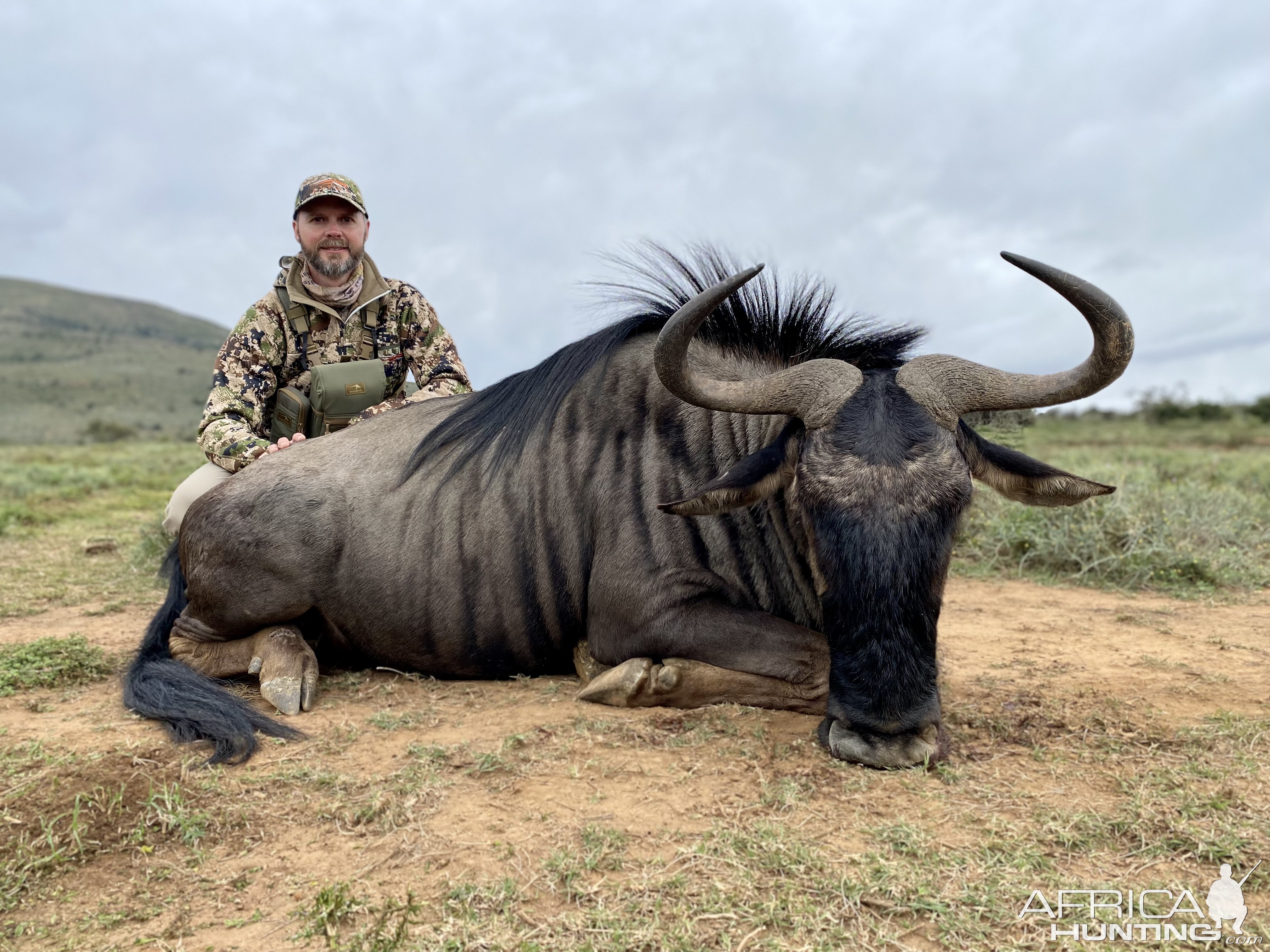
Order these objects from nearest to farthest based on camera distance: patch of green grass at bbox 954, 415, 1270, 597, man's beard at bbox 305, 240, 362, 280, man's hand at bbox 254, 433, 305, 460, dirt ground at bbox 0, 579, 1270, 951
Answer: dirt ground at bbox 0, 579, 1270, 951 → man's hand at bbox 254, 433, 305, 460 → man's beard at bbox 305, 240, 362, 280 → patch of green grass at bbox 954, 415, 1270, 597

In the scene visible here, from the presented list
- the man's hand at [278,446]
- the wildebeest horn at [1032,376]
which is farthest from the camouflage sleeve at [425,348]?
the wildebeest horn at [1032,376]

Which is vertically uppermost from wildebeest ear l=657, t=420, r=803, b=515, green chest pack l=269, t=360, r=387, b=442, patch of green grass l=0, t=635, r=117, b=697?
green chest pack l=269, t=360, r=387, b=442

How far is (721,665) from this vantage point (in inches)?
149

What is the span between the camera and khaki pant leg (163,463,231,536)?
521 cm

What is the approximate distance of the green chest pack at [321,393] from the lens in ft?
17.2

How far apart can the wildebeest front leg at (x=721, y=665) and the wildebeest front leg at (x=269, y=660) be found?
1283mm

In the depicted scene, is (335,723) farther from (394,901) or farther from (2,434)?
(2,434)

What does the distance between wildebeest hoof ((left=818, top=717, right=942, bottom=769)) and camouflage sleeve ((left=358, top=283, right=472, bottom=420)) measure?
3.66 meters

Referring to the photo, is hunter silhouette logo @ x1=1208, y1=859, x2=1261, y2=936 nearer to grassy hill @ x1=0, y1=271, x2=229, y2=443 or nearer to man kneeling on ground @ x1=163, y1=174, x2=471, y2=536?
man kneeling on ground @ x1=163, y1=174, x2=471, y2=536

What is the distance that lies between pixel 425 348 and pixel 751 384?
123 inches

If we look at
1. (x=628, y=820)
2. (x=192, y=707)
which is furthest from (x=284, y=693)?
(x=628, y=820)

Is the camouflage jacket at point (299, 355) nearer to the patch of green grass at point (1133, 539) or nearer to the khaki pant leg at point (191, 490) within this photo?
the khaki pant leg at point (191, 490)

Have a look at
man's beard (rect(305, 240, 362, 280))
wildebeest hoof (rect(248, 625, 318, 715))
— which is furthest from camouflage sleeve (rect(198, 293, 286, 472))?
wildebeest hoof (rect(248, 625, 318, 715))

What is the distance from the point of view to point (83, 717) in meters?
3.84
